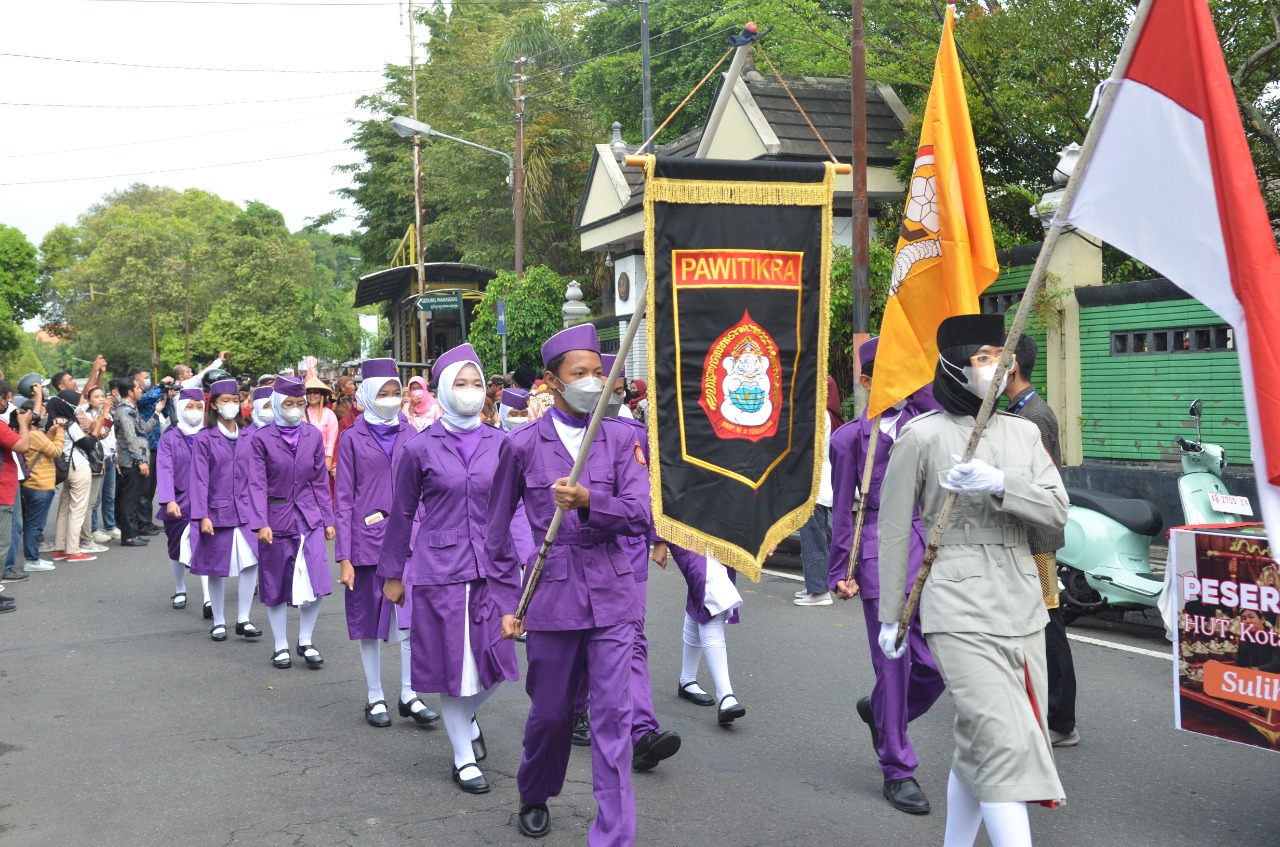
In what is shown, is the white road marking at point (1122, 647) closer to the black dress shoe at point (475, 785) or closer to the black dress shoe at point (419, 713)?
the black dress shoe at point (419, 713)

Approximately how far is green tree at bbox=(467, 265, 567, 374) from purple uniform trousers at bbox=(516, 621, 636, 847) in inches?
900

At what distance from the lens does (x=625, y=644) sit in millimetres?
4836

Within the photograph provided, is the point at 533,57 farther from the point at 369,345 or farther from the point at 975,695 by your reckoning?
the point at 369,345

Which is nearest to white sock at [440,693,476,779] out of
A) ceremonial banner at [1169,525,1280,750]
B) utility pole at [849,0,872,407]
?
ceremonial banner at [1169,525,1280,750]

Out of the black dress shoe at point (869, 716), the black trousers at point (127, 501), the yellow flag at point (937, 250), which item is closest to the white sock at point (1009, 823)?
the black dress shoe at point (869, 716)

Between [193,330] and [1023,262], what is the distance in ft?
203

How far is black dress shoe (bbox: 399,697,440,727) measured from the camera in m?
7.03

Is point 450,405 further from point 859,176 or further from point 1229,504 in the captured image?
point 859,176

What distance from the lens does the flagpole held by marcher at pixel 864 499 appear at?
568 cm

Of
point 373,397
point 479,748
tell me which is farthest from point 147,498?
point 479,748

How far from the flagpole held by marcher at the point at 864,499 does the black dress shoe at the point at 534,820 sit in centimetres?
170

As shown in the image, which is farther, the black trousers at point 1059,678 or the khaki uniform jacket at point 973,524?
the black trousers at point 1059,678

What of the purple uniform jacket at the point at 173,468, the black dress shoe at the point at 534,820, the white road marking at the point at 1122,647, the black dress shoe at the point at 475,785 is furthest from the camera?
the purple uniform jacket at the point at 173,468

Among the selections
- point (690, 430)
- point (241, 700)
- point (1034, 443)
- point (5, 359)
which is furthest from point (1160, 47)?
point (5, 359)
